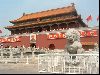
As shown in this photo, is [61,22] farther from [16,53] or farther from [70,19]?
[16,53]

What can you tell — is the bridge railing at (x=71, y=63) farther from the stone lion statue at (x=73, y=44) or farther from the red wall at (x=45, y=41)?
the red wall at (x=45, y=41)

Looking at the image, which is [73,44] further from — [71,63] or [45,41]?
[45,41]

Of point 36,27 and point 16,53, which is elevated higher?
point 36,27

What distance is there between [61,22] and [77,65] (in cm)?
2731

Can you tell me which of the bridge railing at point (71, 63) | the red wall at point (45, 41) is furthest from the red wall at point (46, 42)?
the bridge railing at point (71, 63)

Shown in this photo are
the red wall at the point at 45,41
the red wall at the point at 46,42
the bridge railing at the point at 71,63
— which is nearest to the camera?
the bridge railing at the point at 71,63

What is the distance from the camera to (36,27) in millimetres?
37906

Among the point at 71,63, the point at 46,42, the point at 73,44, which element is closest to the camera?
the point at 71,63

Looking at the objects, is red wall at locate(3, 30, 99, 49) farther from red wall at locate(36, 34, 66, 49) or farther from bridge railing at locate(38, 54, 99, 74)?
bridge railing at locate(38, 54, 99, 74)

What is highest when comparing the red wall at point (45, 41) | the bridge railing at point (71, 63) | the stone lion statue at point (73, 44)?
the red wall at point (45, 41)

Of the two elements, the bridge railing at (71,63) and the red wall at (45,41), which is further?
the red wall at (45,41)

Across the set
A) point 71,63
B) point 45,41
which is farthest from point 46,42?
point 71,63

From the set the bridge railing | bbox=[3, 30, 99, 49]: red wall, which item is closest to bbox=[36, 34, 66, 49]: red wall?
bbox=[3, 30, 99, 49]: red wall

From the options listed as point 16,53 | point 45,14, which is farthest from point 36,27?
point 16,53
